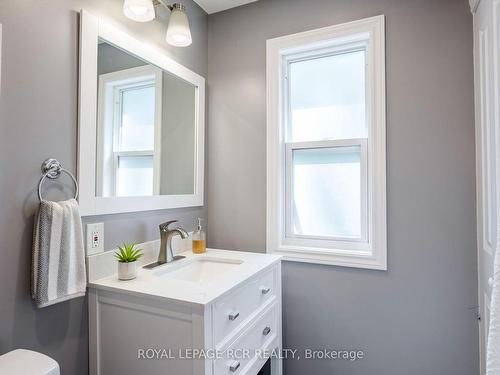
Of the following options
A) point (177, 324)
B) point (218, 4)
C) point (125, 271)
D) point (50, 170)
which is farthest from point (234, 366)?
point (218, 4)

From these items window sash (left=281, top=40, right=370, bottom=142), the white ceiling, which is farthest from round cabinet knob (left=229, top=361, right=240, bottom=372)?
the white ceiling

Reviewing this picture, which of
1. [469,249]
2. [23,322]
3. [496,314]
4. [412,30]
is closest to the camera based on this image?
[496,314]

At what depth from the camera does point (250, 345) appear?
1237 millimetres

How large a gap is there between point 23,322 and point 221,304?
0.64 meters

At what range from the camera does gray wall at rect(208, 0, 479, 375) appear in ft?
4.49

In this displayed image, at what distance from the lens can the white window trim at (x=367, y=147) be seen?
1.51 metres

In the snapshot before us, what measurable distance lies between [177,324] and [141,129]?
3.01 ft

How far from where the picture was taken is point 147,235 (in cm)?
143

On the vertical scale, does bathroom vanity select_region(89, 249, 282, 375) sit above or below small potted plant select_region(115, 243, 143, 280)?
below

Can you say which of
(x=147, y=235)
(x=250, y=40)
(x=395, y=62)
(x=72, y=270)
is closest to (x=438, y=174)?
(x=395, y=62)

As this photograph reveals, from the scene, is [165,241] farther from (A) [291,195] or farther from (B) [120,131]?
(A) [291,195]

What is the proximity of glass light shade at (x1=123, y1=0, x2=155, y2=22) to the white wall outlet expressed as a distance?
90 cm

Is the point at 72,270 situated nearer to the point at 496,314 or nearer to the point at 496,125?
the point at 496,314

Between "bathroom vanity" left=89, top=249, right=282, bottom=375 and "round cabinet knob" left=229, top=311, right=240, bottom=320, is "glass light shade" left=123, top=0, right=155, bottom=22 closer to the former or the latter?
"bathroom vanity" left=89, top=249, right=282, bottom=375
